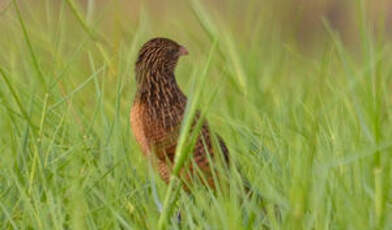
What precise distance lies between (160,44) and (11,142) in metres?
1.03

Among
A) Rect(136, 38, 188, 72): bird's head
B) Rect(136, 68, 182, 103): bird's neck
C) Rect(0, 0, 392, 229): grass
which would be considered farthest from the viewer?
Rect(136, 38, 188, 72): bird's head

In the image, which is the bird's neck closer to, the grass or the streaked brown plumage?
the streaked brown plumage

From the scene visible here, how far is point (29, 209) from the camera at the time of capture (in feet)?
7.93

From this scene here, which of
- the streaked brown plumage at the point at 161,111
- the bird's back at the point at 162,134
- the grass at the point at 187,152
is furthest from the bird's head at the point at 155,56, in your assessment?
the bird's back at the point at 162,134

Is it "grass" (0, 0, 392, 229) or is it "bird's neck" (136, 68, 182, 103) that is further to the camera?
"bird's neck" (136, 68, 182, 103)

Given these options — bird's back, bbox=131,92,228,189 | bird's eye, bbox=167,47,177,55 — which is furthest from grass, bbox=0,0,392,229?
bird's eye, bbox=167,47,177,55

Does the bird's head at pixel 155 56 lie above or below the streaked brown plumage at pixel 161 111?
above

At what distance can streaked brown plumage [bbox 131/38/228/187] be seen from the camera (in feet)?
10.6

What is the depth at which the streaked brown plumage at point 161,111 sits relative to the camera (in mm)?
3229

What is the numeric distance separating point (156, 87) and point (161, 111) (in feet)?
0.55

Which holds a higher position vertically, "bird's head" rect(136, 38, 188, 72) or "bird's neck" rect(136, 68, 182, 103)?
"bird's head" rect(136, 38, 188, 72)

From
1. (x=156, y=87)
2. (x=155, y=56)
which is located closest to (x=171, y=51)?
(x=155, y=56)

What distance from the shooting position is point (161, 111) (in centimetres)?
335

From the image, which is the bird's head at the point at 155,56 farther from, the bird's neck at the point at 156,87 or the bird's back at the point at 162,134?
the bird's back at the point at 162,134
